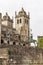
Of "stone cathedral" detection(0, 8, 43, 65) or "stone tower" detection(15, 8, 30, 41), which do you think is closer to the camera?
"stone cathedral" detection(0, 8, 43, 65)

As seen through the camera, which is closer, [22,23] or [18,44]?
[18,44]

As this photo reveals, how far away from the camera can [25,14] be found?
180ft

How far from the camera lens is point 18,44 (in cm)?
4606

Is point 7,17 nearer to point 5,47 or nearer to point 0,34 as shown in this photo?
point 0,34

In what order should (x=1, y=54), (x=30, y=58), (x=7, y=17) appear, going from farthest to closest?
(x=7, y=17)
(x=30, y=58)
(x=1, y=54)

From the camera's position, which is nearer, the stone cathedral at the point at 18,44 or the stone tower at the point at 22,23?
the stone cathedral at the point at 18,44

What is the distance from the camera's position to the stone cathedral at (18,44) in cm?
2406

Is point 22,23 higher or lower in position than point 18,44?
higher

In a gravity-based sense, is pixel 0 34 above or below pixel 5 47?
below

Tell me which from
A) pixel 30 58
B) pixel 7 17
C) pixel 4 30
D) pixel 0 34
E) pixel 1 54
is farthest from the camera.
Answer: pixel 7 17

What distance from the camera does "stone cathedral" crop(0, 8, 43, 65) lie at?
24062 mm

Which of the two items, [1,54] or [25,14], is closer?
[1,54]

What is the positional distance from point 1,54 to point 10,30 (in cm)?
2650

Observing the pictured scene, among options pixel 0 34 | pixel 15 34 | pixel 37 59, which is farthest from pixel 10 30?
pixel 37 59
